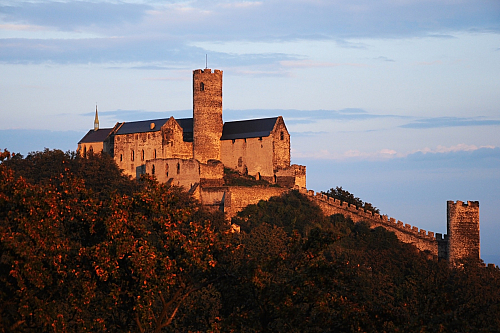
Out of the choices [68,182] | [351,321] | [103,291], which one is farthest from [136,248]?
[351,321]

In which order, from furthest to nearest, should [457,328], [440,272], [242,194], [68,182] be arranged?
[242,194], [440,272], [68,182], [457,328]

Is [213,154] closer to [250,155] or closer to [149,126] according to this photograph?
[250,155]

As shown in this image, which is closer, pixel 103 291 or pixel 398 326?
pixel 398 326

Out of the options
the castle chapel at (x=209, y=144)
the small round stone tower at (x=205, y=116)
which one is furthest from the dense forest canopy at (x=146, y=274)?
the small round stone tower at (x=205, y=116)

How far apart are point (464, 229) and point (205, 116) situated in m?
23.6

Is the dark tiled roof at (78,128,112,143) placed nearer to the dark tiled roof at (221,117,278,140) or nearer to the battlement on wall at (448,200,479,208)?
the dark tiled roof at (221,117,278,140)

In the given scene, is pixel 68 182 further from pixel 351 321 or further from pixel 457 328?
pixel 457 328

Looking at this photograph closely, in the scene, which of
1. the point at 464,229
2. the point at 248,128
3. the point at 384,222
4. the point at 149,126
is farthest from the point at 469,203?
the point at 149,126

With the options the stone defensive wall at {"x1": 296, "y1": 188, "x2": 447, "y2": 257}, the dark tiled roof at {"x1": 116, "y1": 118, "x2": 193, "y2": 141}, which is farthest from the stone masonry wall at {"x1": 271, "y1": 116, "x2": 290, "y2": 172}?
the dark tiled roof at {"x1": 116, "y1": 118, "x2": 193, "y2": 141}

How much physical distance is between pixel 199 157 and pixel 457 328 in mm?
43527

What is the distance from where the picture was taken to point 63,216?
77.9 ft

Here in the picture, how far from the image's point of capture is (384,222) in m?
54.3

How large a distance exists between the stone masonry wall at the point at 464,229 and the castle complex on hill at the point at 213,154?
401 cm

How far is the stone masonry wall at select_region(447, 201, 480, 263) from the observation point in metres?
50.0
